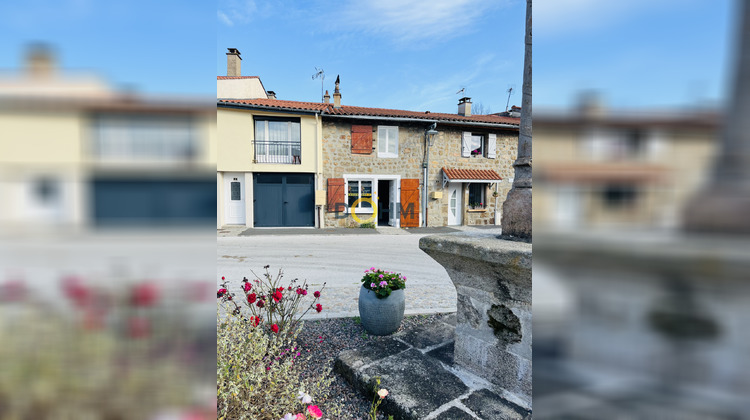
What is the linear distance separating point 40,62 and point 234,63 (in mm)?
15555

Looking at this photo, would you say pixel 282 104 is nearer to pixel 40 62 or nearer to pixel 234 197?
A: pixel 234 197

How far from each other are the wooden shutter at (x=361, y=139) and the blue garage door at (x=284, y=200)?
189 centimetres

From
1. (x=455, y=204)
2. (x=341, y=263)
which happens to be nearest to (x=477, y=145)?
(x=455, y=204)

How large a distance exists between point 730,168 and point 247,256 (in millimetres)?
8149

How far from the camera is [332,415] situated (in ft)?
7.23

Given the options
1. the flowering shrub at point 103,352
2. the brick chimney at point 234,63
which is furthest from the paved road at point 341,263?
the brick chimney at point 234,63

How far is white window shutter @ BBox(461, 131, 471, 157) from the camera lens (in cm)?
1442

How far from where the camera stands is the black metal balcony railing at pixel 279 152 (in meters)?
13.0

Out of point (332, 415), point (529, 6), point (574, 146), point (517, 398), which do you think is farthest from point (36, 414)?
point (529, 6)

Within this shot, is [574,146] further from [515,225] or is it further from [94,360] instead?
[515,225]

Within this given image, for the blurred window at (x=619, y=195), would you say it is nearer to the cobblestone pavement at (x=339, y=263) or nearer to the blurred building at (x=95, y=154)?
the blurred building at (x=95, y=154)

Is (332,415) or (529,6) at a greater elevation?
(529,6)

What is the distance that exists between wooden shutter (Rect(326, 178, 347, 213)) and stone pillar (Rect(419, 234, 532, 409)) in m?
10.6

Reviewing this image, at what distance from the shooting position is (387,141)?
13.5 metres
